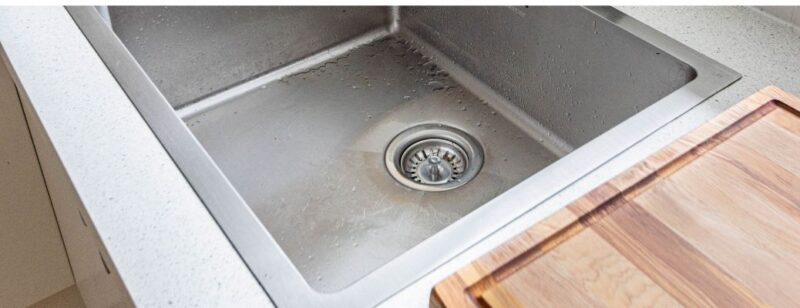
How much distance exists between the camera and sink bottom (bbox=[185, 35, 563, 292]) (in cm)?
86

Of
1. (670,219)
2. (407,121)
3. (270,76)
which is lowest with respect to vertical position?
(670,219)

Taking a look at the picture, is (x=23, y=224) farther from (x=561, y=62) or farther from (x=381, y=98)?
(x=561, y=62)

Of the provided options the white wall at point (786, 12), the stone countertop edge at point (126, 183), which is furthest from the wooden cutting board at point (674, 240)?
the white wall at point (786, 12)

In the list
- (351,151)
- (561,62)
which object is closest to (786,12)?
(561,62)

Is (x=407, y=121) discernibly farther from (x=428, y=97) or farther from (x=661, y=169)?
(x=661, y=169)

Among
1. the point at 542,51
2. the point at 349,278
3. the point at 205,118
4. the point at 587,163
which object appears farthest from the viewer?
the point at 205,118

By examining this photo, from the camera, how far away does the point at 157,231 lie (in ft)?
1.82

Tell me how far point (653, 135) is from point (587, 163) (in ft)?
0.26

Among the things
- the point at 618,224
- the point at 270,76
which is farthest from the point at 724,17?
the point at 270,76

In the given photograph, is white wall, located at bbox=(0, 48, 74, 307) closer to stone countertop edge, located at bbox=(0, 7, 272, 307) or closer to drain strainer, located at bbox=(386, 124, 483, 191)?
stone countertop edge, located at bbox=(0, 7, 272, 307)

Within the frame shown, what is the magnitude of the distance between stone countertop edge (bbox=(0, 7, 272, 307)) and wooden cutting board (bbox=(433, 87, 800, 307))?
186 millimetres

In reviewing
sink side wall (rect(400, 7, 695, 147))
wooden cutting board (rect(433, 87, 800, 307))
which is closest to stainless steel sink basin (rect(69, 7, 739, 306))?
sink side wall (rect(400, 7, 695, 147))

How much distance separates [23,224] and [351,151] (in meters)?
0.59

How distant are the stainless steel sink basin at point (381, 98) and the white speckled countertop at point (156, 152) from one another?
0.08ft
